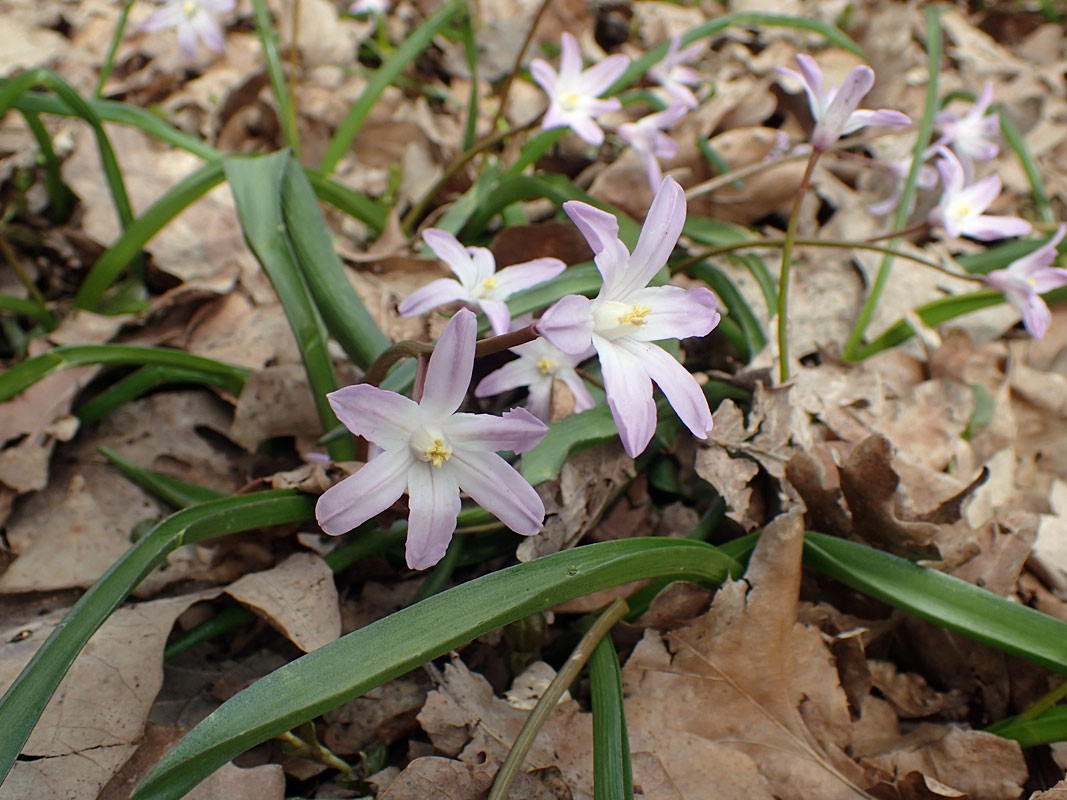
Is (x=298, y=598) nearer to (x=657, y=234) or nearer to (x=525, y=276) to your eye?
(x=525, y=276)

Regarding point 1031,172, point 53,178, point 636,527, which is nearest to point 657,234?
point 636,527

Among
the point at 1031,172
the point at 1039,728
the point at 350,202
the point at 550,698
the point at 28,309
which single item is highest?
A: the point at 350,202

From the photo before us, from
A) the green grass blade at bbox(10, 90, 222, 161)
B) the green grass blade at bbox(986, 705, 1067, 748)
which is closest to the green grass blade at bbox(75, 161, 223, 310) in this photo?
the green grass blade at bbox(10, 90, 222, 161)

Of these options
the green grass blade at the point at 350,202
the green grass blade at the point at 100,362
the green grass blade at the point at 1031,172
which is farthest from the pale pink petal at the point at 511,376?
the green grass blade at the point at 1031,172

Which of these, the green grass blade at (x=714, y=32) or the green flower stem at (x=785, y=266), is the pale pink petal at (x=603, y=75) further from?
the green flower stem at (x=785, y=266)

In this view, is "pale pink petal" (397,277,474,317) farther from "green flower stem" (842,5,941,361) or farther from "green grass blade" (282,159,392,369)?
"green flower stem" (842,5,941,361)

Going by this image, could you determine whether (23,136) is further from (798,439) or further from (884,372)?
(884,372)

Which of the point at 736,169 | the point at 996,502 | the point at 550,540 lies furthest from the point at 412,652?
the point at 736,169

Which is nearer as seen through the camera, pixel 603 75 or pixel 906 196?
pixel 603 75
